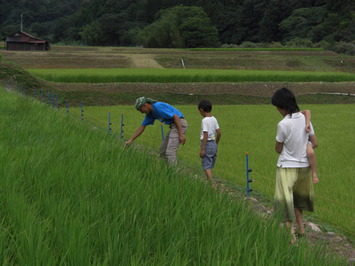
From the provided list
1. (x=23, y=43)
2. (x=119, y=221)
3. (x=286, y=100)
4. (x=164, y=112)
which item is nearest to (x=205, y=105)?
(x=164, y=112)

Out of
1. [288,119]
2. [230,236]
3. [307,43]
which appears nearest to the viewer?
[230,236]

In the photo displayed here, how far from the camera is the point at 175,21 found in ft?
249

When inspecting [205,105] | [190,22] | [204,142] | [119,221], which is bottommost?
[119,221]

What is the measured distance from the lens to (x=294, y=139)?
428 centimetres

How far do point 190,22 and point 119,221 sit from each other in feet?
230

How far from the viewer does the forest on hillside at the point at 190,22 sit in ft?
231

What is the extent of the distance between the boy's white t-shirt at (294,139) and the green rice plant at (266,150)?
1.34 m

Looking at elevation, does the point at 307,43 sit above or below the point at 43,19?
below

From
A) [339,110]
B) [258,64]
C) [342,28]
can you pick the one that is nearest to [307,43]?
[342,28]

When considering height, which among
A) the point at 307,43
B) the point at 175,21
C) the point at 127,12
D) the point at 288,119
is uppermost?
the point at 127,12

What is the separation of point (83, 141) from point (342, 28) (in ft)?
216

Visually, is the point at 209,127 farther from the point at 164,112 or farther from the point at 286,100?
the point at 286,100

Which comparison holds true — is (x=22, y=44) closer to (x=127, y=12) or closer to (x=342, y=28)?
(x=342, y=28)

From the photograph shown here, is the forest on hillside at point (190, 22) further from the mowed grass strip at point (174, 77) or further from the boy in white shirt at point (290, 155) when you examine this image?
the boy in white shirt at point (290, 155)
